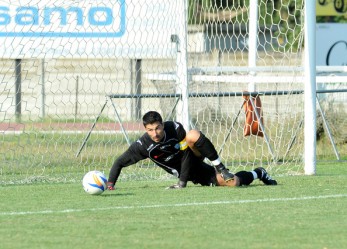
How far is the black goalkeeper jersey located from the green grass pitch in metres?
0.32

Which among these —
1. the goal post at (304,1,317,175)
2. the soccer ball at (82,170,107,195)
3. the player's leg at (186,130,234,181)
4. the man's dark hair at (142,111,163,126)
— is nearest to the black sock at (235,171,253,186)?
the player's leg at (186,130,234,181)

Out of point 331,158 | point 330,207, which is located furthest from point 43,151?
point 330,207

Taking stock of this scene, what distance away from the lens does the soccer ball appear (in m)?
10.9

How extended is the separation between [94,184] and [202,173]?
1.56 meters

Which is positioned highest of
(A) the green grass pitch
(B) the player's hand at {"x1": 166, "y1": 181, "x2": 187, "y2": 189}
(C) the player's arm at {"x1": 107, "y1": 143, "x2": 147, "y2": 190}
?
(C) the player's arm at {"x1": 107, "y1": 143, "x2": 147, "y2": 190}

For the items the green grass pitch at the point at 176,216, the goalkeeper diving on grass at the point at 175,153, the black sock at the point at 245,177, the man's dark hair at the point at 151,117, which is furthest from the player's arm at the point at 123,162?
the black sock at the point at 245,177

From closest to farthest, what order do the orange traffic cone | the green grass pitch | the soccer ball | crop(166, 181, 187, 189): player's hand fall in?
the green grass pitch → the soccer ball → crop(166, 181, 187, 189): player's hand → the orange traffic cone

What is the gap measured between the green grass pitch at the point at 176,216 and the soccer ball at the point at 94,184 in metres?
0.07

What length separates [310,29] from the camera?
13.2 meters

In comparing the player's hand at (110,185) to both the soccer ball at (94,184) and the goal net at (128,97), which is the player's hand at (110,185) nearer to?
the soccer ball at (94,184)

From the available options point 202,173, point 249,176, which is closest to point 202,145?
point 202,173

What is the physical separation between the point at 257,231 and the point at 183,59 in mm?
6108

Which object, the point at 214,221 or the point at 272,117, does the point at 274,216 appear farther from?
the point at 272,117

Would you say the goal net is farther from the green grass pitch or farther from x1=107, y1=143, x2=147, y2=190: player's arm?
the green grass pitch
